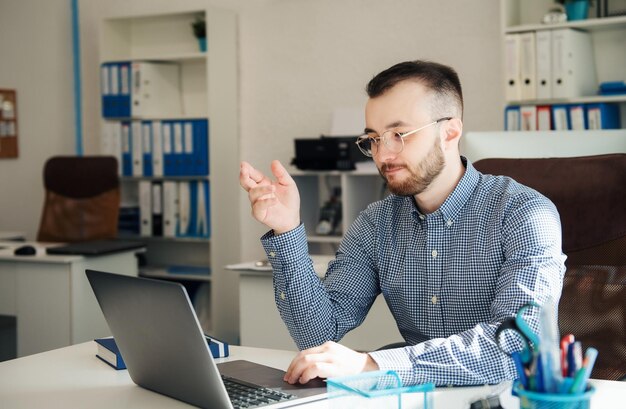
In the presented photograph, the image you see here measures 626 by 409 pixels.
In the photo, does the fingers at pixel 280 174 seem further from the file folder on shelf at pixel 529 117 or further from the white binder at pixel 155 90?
the white binder at pixel 155 90

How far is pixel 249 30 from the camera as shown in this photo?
5.36 meters

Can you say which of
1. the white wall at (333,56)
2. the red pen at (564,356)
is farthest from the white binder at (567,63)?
the red pen at (564,356)

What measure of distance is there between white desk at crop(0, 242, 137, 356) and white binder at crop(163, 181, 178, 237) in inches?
48.3

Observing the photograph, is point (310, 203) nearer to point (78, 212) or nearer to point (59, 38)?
point (78, 212)

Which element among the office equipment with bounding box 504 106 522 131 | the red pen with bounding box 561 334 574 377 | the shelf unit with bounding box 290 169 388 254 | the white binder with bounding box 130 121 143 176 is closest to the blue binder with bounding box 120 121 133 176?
the white binder with bounding box 130 121 143 176

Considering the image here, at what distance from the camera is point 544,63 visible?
4082mm

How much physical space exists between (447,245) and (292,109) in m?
3.51

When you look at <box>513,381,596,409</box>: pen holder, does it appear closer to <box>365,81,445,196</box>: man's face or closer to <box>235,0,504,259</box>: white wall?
<box>365,81,445,196</box>: man's face

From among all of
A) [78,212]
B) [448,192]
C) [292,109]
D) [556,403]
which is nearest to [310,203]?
[292,109]

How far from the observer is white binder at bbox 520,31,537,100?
4.11 metres

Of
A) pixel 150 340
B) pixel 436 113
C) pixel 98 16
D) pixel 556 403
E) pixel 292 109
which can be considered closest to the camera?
pixel 556 403

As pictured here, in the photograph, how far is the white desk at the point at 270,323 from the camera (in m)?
2.94

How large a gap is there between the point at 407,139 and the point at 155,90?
3988 mm

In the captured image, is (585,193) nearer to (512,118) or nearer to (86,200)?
(512,118)
